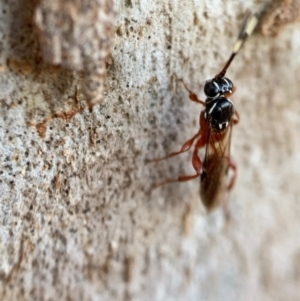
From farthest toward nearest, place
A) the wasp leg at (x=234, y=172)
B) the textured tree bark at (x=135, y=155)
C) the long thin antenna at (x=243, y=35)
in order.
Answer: the wasp leg at (x=234, y=172) < the long thin antenna at (x=243, y=35) < the textured tree bark at (x=135, y=155)

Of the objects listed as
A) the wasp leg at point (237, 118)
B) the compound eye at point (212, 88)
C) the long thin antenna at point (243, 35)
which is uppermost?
the long thin antenna at point (243, 35)

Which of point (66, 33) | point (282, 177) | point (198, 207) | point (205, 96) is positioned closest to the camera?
point (66, 33)

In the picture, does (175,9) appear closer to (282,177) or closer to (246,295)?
(282,177)

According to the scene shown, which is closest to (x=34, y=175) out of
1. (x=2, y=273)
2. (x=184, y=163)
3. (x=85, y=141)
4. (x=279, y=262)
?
(x=85, y=141)

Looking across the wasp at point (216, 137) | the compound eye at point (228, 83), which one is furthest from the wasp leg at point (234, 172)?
the compound eye at point (228, 83)

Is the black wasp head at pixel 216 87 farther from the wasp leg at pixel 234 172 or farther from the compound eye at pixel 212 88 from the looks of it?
the wasp leg at pixel 234 172

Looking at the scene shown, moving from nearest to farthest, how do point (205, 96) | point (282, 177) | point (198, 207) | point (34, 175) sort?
point (34, 175) → point (205, 96) → point (198, 207) → point (282, 177)

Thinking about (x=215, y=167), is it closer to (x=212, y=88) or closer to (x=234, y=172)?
(x=234, y=172)

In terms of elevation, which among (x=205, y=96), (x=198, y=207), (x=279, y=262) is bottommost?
(x=279, y=262)

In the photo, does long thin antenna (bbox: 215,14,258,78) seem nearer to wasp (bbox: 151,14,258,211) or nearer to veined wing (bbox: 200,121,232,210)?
wasp (bbox: 151,14,258,211)
